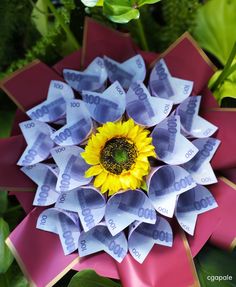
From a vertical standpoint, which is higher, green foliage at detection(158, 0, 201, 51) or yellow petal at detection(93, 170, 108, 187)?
green foliage at detection(158, 0, 201, 51)

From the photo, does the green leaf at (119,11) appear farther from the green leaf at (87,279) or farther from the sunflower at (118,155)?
the green leaf at (87,279)

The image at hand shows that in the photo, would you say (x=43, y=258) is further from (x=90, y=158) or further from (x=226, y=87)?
(x=226, y=87)

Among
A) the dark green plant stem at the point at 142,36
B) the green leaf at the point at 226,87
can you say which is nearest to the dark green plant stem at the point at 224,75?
the green leaf at the point at 226,87

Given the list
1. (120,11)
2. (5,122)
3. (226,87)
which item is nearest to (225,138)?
(226,87)

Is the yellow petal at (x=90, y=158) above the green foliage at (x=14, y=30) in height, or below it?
below

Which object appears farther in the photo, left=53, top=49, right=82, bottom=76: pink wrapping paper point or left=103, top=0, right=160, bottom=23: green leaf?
left=53, top=49, right=82, bottom=76: pink wrapping paper point

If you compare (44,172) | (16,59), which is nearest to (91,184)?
(44,172)

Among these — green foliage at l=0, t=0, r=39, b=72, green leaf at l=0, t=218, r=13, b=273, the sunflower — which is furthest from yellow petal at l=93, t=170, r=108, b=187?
green foliage at l=0, t=0, r=39, b=72

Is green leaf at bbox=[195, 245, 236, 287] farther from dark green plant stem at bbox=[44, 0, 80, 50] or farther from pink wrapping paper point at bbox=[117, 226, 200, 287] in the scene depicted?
dark green plant stem at bbox=[44, 0, 80, 50]

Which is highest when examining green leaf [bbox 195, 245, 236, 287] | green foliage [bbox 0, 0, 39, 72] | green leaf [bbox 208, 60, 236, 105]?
green foliage [bbox 0, 0, 39, 72]
